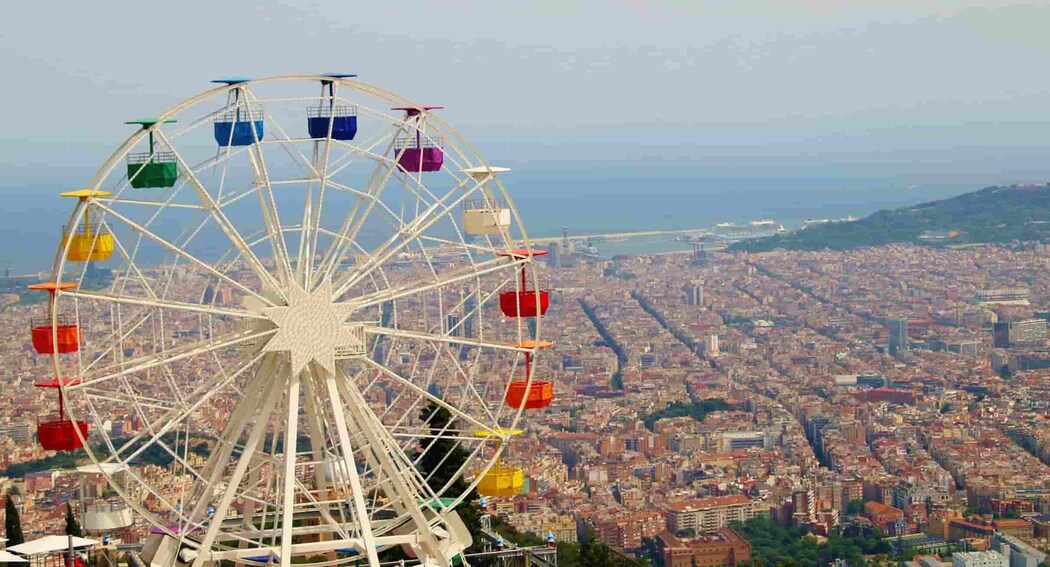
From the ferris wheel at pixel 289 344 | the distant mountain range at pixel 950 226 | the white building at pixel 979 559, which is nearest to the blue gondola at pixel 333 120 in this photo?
the ferris wheel at pixel 289 344

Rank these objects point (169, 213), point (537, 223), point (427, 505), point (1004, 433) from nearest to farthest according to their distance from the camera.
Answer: point (427, 505)
point (1004, 433)
point (169, 213)
point (537, 223)

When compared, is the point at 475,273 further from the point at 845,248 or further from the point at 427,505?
the point at 845,248

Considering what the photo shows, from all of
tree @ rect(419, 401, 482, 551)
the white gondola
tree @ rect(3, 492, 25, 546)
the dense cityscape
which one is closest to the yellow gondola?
the white gondola

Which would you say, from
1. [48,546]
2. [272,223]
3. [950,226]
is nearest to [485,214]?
[272,223]

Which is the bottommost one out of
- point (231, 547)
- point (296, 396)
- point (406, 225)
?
point (231, 547)

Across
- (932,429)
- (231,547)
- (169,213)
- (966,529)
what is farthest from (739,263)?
(231,547)

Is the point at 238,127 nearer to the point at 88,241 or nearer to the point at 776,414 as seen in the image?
the point at 88,241

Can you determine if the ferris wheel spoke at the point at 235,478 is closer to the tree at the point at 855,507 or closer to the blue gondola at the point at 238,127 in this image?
the blue gondola at the point at 238,127
